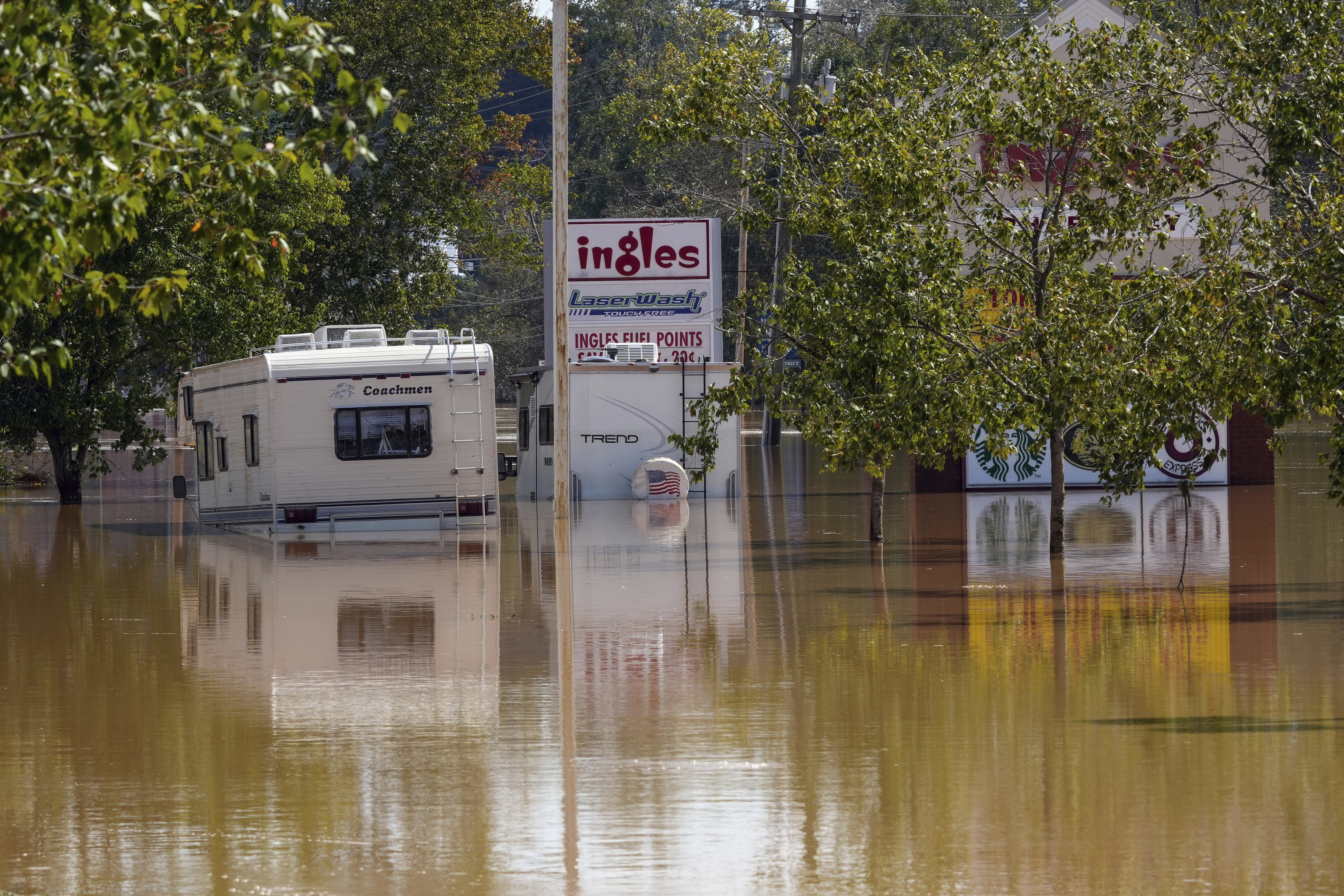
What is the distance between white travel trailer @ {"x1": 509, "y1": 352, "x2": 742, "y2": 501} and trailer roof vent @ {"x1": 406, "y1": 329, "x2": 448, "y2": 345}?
700 cm

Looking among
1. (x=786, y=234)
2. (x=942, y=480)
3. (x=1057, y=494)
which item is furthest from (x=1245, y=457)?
(x=786, y=234)

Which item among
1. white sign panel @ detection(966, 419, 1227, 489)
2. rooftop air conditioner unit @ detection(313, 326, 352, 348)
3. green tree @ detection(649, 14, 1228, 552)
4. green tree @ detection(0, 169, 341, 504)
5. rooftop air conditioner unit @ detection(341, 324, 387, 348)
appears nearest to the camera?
green tree @ detection(649, 14, 1228, 552)

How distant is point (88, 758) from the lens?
9.32 m

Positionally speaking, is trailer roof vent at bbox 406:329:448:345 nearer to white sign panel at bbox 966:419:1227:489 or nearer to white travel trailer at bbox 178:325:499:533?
white travel trailer at bbox 178:325:499:533

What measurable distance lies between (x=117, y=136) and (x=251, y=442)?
18.2m

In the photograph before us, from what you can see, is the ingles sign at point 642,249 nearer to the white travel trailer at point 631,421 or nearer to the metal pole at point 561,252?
the white travel trailer at point 631,421

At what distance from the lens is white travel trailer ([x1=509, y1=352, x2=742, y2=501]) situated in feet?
103

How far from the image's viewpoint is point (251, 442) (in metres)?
24.2

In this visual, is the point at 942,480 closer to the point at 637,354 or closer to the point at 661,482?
the point at 661,482

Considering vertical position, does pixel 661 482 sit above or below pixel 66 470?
below

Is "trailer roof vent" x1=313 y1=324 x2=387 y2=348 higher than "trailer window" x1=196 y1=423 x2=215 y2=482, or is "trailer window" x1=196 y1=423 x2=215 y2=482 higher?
"trailer roof vent" x1=313 y1=324 x2=387 y2=348

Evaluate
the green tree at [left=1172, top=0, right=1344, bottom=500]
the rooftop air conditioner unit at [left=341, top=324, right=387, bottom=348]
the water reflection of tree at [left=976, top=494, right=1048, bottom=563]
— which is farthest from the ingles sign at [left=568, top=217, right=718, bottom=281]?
the green tree at [left=1172, top=0, right=1344, bottom=500]

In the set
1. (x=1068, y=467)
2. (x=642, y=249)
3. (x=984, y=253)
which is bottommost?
(x=1068, y=467)

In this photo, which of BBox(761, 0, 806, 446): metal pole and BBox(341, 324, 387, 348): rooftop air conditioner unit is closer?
BBox(341, 324, 387, 348): rooftop air conditioner unit
